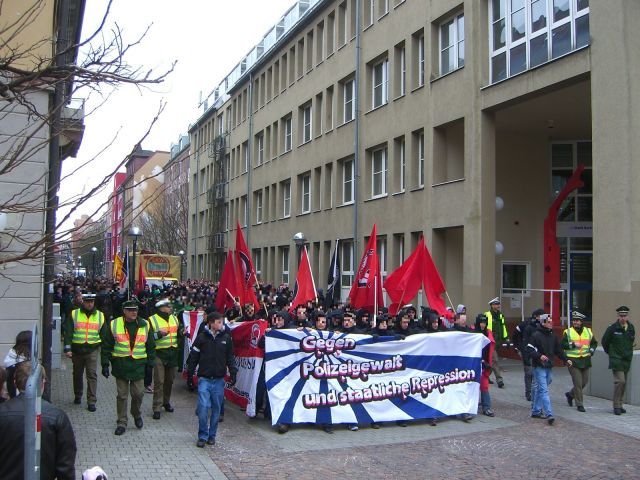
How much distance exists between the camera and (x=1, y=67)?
190 inches

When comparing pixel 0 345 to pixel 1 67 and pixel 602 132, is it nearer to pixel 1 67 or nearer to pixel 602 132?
pixel 1 67

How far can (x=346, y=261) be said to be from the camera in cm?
3006

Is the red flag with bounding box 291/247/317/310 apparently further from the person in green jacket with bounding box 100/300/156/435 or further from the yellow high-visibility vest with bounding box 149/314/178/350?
the person in green jacket with bounding box 100/300/156/435

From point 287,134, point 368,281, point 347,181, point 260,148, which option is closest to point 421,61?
point 347,181

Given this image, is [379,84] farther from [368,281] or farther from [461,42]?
[368,281]

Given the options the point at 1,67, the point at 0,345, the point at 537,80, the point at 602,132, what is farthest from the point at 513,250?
the point at 1,67

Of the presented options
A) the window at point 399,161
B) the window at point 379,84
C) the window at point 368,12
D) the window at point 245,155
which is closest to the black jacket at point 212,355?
the window at point 399,161

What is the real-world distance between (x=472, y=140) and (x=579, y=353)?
28.9 feet

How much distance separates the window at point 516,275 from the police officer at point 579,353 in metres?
10.5

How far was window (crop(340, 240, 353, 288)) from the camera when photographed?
29.6 meters

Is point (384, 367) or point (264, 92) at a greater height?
point (264, 92)

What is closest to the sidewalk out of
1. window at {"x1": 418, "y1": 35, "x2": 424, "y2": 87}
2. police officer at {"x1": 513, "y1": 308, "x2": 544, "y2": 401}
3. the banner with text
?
the banner with text

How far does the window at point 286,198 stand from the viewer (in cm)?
3847

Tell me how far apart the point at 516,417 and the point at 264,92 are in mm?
33951
